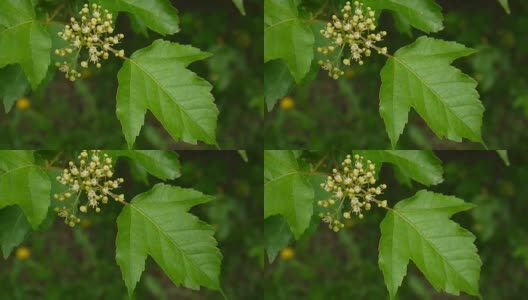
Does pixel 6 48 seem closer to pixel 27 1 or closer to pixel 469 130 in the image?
pixel 27 1

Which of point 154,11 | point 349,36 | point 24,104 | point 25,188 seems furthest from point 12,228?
point 349,36

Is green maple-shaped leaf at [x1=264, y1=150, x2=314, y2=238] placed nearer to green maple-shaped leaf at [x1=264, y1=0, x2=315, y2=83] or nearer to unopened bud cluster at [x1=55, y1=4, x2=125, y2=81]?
green maple-shaped leaf at [x1=264, y1=0, x2=315, y2=83]

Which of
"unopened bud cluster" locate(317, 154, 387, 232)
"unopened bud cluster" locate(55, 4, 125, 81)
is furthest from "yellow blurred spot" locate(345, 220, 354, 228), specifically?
"unopened bud cluster" locate(55, 4, 125, 81)

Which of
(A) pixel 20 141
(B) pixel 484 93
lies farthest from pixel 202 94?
(B) pixel 484 93

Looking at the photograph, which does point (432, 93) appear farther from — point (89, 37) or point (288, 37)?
point (89, 37)

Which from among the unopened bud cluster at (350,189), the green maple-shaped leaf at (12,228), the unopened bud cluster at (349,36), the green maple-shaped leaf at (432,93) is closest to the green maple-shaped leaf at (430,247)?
the unopened bud cluster at (350,189)
